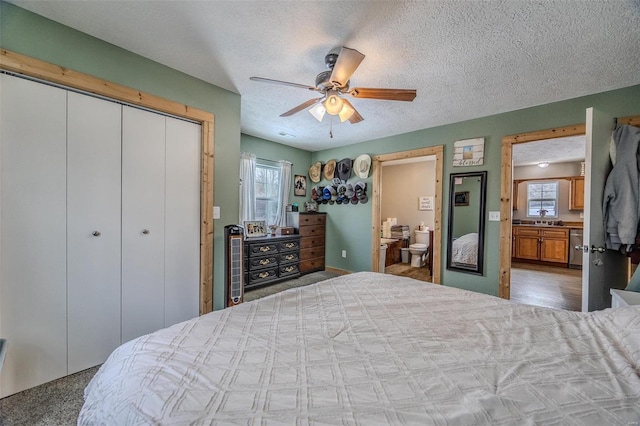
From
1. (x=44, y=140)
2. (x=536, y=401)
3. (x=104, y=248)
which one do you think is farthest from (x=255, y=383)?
(x=44, y=140)

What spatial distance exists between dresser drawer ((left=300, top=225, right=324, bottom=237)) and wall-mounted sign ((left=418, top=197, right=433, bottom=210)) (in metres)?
2.93

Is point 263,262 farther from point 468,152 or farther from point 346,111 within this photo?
point 468,152

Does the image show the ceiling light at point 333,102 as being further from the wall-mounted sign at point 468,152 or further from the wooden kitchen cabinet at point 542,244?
the wooden kitchen cabinet at point 542,244

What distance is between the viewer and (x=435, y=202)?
364 centimetres

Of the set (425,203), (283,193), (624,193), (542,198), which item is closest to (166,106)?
(283,193)

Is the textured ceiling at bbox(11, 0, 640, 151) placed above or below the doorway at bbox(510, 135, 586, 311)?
above

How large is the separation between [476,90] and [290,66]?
6.18 ft

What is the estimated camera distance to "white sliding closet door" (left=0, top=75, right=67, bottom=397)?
1634 mm

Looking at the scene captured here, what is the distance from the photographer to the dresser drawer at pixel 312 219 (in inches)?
184

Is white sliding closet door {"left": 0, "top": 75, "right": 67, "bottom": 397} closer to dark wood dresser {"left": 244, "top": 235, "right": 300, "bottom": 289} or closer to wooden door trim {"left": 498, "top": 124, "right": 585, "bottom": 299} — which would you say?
dark wood dresser {"left": 244, "top": 235, "right": 300, "bottom": 289}

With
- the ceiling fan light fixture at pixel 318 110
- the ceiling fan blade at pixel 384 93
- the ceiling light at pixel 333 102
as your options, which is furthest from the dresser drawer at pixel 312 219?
the ceiling fan blade at pixel 384 93

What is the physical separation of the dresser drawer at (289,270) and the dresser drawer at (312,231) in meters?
0.57

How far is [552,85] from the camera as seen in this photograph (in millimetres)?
2447

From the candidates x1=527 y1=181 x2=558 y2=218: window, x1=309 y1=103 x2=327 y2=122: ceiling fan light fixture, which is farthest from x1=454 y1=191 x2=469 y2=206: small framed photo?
x1=527 y1=181 x2=558 y2=218: window
